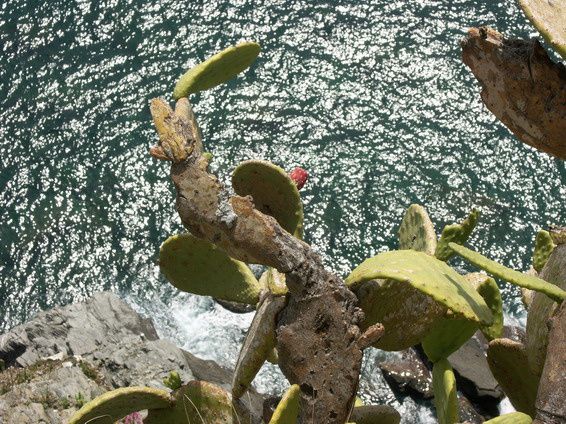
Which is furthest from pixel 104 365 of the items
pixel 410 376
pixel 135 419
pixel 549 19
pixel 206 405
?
pixel 549 19

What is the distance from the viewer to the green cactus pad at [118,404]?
4.40m

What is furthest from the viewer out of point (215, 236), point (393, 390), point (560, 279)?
point (393, 390)

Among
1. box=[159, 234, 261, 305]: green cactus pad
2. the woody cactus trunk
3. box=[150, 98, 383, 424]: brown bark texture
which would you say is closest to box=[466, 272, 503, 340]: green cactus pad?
the woody cactus trunk

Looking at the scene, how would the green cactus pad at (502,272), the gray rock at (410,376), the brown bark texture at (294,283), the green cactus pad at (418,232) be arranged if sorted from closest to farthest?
the green cactus pad at (502,272), the brown bark texture at (294,283), the green cactus pad at (418,232), the gray rock at (410,376)

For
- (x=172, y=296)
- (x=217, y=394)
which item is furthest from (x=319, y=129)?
(x=217, y=394)

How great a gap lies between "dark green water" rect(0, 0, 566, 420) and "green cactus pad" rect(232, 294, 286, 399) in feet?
28.9

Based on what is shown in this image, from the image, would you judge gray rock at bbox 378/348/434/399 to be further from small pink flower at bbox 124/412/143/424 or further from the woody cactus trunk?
the woody cactus trunk

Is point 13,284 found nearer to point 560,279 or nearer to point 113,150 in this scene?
point 113,150

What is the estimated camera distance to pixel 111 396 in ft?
14.5

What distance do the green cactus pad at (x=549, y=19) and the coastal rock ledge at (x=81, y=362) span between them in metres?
3.22

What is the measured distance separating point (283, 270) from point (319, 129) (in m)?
12.4

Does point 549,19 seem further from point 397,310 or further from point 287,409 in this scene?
point 397,310

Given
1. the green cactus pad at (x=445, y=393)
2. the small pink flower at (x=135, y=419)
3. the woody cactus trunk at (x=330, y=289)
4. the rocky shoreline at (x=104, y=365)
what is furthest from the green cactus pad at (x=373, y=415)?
the rocky shoreline at (x=104, y=365)

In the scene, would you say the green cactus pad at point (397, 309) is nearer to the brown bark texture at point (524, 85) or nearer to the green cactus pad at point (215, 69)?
the brown bark texture at point (524, 85)
